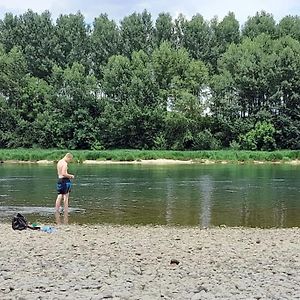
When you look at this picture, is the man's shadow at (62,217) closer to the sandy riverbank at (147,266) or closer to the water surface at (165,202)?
the water surface at (165,202)

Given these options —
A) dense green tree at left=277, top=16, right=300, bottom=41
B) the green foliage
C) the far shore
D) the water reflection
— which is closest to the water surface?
the water reflection

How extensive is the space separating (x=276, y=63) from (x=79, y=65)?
30.1 metres

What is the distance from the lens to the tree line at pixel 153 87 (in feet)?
267

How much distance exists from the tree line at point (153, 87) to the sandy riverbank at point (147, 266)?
65.2 metres

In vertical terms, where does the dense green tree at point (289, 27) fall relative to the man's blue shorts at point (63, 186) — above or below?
above

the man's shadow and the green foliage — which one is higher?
the green foliage

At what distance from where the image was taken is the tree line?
81438 mm

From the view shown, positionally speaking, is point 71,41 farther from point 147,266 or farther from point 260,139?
point 147,266

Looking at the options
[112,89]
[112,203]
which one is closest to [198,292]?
[112,203]

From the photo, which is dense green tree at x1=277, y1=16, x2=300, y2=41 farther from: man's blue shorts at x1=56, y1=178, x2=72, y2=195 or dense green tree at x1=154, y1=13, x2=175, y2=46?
man's blue shorts at x1=56, y1=178, x2=72, y2=195

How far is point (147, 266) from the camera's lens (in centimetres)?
1055

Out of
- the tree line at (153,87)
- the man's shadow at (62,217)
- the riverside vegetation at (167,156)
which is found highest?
the tree line at (153,87)

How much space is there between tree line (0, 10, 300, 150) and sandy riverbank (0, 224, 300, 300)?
6518 centimetres

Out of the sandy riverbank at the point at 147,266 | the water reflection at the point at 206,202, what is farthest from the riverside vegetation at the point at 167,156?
the sandy riverbank at the point at 147,266
